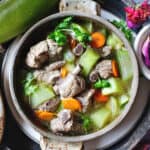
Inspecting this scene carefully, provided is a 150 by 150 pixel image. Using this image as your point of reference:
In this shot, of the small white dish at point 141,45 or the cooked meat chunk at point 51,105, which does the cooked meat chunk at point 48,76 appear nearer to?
the cooked meat chunk at point 51,105

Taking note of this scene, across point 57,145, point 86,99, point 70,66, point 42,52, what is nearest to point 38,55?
point 42,52

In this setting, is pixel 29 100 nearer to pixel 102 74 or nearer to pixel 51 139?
pixel 51 139

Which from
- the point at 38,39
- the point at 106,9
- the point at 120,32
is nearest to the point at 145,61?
the point at 120,32

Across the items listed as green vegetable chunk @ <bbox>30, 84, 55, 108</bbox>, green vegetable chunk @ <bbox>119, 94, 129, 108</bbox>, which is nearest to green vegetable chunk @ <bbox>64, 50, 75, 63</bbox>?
green vegetable chunk @ <bbox>30, 84, 55, 108</bbox>

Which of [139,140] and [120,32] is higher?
[120,32]

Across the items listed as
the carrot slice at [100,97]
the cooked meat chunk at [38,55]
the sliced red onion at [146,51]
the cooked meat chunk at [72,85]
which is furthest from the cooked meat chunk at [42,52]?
the sliced red onion at [146,51]

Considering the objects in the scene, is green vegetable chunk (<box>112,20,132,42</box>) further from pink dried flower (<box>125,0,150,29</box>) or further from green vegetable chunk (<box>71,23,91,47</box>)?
green vegetable chunk (<box>71,23,91,47</box>)
